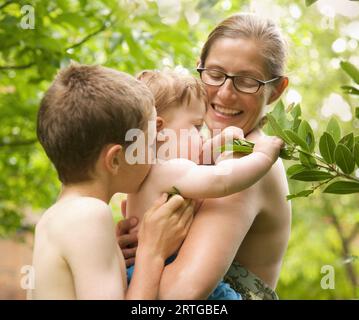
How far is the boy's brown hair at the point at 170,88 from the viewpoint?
2.10 m

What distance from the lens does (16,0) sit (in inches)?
118

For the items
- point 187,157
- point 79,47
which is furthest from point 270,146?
point 79,47

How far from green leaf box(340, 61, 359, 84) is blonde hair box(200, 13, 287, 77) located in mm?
964

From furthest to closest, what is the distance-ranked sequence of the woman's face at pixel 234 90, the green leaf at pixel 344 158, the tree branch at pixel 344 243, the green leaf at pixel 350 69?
the tree branch at pixel 344 243, the woman's face at pixel 234 90, the green leaf at pixel 344 158, the green leaf at pixel 350 69

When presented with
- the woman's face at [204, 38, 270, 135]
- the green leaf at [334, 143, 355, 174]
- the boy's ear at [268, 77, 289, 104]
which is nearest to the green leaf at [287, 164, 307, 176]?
the green leaf at [334, 143, 355, 174]

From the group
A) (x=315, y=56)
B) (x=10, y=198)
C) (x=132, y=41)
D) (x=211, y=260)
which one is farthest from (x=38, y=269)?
(x=315, y=56)

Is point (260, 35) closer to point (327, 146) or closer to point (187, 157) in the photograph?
point (187, 157)

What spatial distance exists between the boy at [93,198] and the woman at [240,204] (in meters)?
0.08

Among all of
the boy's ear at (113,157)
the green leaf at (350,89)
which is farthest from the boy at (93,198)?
the green leaf at (350,89)

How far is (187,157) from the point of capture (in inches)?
82.4

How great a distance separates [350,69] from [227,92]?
965mm

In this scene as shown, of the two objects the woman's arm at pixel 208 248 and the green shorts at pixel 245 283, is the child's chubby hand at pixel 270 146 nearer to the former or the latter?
the woman's arm at pixel 208 248

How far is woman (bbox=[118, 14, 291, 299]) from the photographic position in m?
1.80
